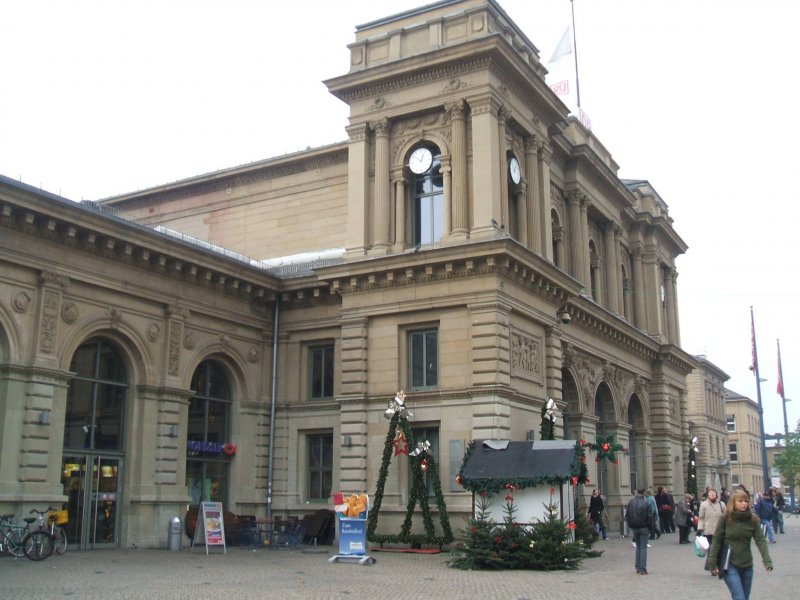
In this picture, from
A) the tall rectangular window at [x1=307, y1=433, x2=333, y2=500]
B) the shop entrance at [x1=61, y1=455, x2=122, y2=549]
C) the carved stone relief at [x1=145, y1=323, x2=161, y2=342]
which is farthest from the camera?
the tall rectangular window at [x1=307, y1=433, x2=333, y2=500]

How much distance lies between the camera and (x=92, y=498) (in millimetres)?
29125

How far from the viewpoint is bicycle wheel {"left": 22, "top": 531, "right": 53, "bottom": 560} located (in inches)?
948

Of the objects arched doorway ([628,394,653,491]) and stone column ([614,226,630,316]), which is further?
arched doorway ([628,394,653,491])

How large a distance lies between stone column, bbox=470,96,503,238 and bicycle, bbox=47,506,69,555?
50.8ft

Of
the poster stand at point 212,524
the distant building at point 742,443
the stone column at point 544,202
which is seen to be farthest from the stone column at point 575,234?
the distant building at point 742,443

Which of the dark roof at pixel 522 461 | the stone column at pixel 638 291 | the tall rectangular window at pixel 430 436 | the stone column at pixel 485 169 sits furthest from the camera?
the stone column at pixel 638 291

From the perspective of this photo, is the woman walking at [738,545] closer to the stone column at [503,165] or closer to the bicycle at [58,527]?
the bicycle at [58,527]

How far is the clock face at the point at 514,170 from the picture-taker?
35.2m

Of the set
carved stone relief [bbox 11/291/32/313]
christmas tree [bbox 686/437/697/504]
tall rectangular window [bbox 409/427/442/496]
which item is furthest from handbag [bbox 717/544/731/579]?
christmas tree [bbox 686/437/697/504]

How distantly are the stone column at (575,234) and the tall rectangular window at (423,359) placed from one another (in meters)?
12.6

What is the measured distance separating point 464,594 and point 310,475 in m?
18.4

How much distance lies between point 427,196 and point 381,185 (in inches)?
67.9

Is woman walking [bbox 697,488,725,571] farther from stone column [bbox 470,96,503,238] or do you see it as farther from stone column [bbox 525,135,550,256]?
stone column [bbox 525,135,550,256]

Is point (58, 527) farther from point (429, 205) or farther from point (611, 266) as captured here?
point (611, 266)
